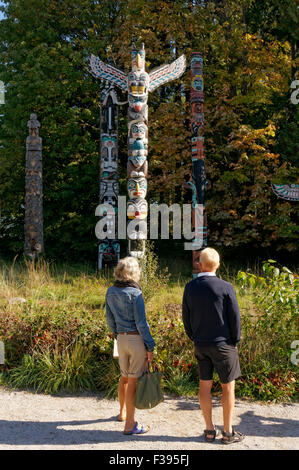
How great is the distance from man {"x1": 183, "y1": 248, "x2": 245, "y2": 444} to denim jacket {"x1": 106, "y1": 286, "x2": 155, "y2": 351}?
433 mm

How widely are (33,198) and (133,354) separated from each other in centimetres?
845

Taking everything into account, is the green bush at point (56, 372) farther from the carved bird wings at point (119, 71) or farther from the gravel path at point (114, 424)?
the carved bird wings at point (119, 71)

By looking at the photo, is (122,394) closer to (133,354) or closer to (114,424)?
(114,424)

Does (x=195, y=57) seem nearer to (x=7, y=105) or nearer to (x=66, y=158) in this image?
(x=66, y=158)

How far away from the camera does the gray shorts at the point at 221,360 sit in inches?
160

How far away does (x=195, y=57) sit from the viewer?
1102cm

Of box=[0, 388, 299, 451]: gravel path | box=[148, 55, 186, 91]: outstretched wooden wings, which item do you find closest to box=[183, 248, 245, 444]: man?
box=[0, 388, 299, 451]: gravel path

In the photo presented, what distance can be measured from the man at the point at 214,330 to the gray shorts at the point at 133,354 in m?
0.52

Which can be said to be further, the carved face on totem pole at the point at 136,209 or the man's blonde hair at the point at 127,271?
the carved face on totem pole at the point at 136,209
